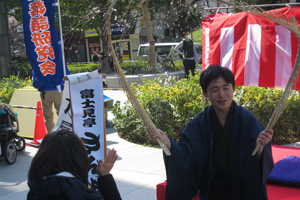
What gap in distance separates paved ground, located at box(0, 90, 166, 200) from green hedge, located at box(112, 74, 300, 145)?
1.24 feet

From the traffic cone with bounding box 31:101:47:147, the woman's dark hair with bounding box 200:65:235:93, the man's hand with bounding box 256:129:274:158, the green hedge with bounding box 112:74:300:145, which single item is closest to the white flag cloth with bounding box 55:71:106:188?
the woman's dark hair with bounding box 200:65:235:93

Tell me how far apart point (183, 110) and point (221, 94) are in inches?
165

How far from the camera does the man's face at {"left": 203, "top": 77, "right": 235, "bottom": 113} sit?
2559mm

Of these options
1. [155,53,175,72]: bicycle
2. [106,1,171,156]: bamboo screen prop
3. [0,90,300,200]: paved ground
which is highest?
[106,1,171,156]: bamboo screen prop

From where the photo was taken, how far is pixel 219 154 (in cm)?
253

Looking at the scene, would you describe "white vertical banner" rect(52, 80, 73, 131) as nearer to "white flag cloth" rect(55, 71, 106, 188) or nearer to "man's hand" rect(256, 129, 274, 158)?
"white flag cloth" rect(55, 71, 106, 188)

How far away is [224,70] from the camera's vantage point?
2611 millimetres

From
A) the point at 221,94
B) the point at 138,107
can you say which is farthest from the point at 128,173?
the point at 221,94

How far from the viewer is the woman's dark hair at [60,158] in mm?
1828

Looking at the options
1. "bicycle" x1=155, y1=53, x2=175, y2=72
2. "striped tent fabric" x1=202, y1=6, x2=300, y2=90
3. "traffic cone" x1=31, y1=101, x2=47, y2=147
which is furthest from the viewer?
"bicycle" x1=155, y1=53, x2=175, y2=72

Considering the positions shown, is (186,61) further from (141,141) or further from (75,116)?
(75,116)

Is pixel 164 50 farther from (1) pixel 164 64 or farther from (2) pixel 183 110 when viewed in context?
(2) pixel 183 110

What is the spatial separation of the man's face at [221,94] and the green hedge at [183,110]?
13.1 ft

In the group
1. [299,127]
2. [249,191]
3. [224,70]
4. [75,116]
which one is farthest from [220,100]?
[299,127]
